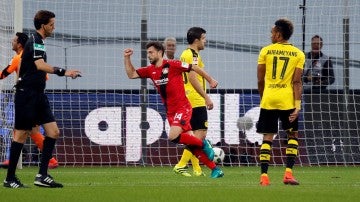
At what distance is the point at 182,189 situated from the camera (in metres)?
11.6

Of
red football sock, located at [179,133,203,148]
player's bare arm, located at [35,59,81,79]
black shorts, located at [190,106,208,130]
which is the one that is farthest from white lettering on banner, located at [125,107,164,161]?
player's bare arm, located at [35,59,81,79]

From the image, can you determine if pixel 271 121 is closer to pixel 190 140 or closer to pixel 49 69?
pixel 190 140

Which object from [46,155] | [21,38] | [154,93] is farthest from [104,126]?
[46,155]

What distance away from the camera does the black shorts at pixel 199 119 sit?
1563 centimetres

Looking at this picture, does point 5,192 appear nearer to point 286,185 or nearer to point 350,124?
point 286,185

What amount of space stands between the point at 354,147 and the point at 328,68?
61.7 inches

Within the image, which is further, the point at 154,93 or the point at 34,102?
the point at 154,93

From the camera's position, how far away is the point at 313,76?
20.1m

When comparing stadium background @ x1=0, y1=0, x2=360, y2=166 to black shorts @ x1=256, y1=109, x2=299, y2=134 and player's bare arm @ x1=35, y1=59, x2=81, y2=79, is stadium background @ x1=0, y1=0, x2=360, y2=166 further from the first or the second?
player's bare arm @ x1=35, y1=59, x2=81, y2=79

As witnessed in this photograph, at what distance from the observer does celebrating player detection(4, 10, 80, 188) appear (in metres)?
12.1

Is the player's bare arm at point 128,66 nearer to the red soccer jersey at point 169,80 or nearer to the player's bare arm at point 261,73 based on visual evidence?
the red soccer jersey at point 169,80

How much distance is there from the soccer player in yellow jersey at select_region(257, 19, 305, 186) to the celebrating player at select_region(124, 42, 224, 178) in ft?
4.11

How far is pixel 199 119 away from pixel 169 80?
1.63 metres

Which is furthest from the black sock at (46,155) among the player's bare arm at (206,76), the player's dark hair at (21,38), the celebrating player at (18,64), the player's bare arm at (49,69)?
the player's dark hair at (21,38)
